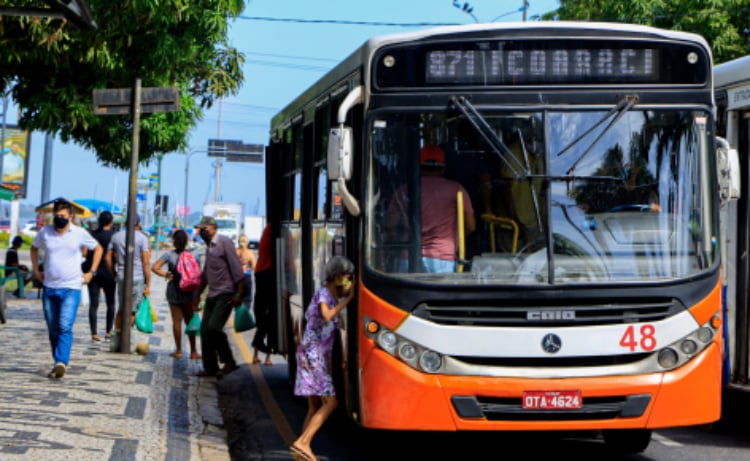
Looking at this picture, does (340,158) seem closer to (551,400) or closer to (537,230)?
(537,230)

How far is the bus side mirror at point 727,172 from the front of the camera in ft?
27.7

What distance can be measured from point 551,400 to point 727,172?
1.97 metres

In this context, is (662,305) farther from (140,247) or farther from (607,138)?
(140,247)

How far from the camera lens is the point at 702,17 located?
1127 inches

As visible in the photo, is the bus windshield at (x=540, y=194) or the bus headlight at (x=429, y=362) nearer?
the bus headlight at (x=429, y=362)

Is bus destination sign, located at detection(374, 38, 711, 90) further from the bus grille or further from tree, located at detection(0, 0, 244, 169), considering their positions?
tree, located at detection(0, 0, 244, 169)

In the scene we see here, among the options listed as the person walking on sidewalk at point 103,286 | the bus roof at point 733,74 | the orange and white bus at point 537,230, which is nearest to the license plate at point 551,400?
the orange and white bus at point 537,230

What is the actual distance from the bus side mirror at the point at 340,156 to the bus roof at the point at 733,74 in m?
3.72

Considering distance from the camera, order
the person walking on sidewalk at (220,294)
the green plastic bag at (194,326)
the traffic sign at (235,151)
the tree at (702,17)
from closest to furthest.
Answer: the person walking on sidewalk at (220,294) → the green plastic bag at (194,326) → the tree at (702,17) → the traffic sign at (235,151)

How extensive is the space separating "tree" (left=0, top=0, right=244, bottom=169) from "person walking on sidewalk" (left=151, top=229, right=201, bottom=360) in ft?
6.45

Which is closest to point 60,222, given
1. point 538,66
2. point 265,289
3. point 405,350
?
point 265,289

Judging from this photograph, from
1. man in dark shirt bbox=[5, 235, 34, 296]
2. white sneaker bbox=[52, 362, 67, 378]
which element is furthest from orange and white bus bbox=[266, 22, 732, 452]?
man in dark shirt bbox=[5, 235, 34, 296]

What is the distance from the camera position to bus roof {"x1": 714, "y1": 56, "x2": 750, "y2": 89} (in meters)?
10.1

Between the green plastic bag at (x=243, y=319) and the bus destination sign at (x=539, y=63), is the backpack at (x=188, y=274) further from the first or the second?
the bus destination sign at (x=539, y=63)
